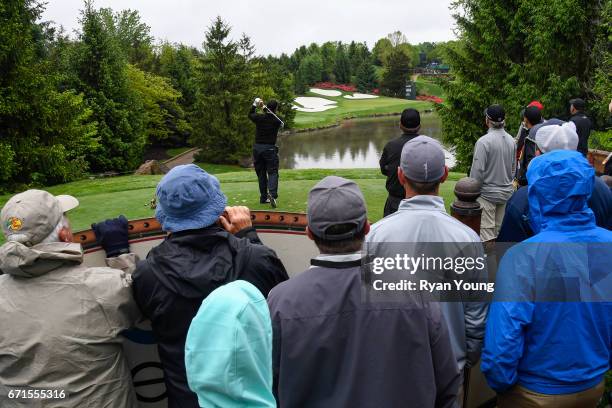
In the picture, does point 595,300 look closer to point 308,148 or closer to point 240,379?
point 240,379

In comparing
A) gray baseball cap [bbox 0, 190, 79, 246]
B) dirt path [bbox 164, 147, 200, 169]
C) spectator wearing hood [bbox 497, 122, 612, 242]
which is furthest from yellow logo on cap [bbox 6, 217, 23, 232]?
dirt path [bbox 164, 147, 200, 169]

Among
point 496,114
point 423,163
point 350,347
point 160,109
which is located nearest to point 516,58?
point 496,114

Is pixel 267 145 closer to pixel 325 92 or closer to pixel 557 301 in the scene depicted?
pixel 557 301

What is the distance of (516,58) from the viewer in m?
20.8

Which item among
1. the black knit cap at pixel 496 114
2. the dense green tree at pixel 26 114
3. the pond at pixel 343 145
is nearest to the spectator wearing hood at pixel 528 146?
the black knit cap at pixel 496 114

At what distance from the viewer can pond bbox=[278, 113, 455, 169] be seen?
3449 cm

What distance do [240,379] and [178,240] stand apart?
1144 millimetres

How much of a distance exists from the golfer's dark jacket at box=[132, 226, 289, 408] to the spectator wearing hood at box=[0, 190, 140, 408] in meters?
0.14

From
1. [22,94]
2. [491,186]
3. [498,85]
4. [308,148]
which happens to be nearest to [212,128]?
[308,148]

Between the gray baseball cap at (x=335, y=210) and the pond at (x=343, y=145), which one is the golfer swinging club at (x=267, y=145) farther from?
the pond at (x=343, y=145)

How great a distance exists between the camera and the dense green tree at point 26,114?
17.6m

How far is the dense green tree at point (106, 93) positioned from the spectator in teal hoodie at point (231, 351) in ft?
91.4

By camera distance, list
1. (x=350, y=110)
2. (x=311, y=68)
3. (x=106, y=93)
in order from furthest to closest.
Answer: (x=311, y=68)
(x=350, y=110)
(x=106, y=93)

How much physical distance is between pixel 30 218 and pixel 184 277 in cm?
71
